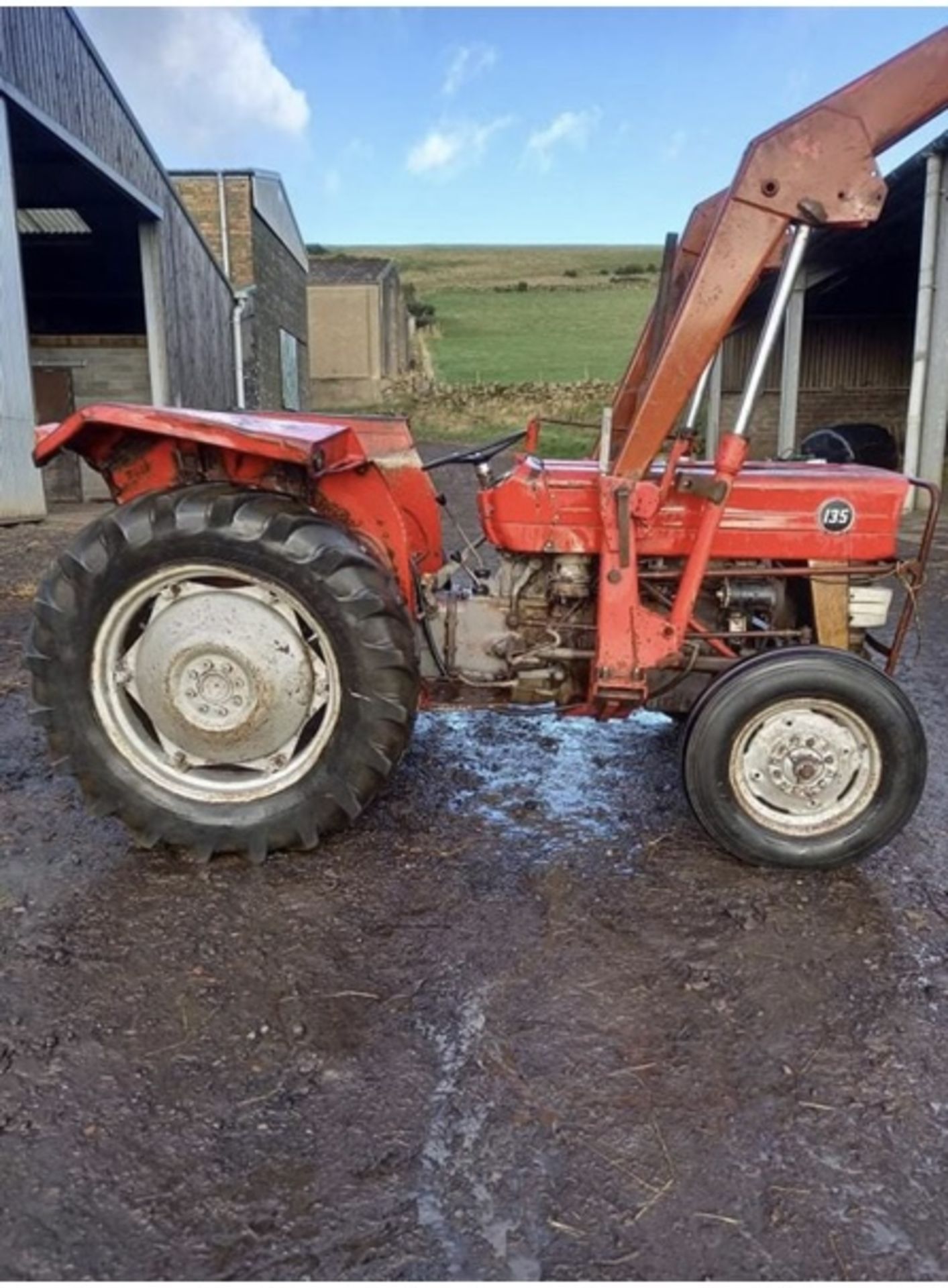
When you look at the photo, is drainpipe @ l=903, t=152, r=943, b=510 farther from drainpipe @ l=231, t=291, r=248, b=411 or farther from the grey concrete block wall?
the grey concrete block wall

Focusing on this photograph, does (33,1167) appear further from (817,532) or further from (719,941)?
(817,532)

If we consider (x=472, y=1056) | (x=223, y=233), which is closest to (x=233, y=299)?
(x=223, y=233)

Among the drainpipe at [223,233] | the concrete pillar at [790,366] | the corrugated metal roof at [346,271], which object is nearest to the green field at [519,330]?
the concrete pillar at [790,366]

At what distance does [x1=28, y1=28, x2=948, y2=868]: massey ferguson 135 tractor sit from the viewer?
2635 millimetres

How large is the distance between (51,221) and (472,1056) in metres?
17.5

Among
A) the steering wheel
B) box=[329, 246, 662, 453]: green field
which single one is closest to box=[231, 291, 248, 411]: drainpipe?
box=[329, 246, 662, 453]: green field

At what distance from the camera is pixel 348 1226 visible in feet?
5.28

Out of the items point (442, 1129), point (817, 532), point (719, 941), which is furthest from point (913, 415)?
point (442, 1129)

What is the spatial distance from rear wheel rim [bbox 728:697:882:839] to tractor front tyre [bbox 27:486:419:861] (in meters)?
1.03

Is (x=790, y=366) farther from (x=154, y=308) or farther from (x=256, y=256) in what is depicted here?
(x=256, y=256)

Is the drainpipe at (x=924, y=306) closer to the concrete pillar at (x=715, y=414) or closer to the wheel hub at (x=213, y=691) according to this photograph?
the concrete pillar at (x=715, y=414)

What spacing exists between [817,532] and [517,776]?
4.75 feet

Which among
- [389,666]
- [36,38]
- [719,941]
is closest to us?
[719,941]

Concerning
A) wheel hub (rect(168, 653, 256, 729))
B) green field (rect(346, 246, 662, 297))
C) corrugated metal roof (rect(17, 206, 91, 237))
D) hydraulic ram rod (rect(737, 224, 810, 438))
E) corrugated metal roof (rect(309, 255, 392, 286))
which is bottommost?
wheel hub (rect(168, 653, 256, 729))
